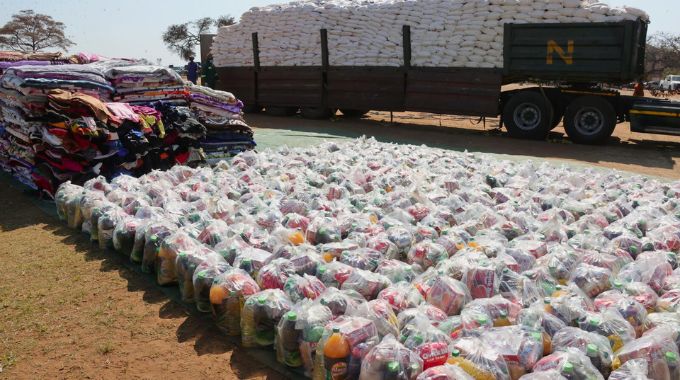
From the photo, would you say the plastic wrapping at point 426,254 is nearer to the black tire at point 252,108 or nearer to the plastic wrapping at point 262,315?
the plastic wrapping at point 262,315

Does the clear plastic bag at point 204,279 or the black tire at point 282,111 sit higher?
the black tire at point 282,111

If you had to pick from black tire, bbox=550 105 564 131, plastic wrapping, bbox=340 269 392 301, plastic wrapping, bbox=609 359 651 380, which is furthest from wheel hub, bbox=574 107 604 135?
plastic wrapping, bbox=609 359 651 380

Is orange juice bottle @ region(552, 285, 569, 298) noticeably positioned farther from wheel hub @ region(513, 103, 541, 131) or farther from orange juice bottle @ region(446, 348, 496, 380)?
wheel hub @ region(513, 103, 541, 131)

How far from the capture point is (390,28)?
1372 centimetres

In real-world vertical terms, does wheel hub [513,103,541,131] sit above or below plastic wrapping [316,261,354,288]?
above

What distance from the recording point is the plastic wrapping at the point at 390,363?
2.55m

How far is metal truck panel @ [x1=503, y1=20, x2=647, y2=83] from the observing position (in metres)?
10.9

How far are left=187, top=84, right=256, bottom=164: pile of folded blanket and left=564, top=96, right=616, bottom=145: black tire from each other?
7.33 m

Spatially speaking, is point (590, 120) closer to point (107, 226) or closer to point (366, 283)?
point (366, 283)

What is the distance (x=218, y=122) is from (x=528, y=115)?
24.6 feet

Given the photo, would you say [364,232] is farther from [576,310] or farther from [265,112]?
[265,112]

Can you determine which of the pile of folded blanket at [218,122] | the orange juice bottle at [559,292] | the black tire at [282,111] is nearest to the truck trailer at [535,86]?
the black tire at [282,111]

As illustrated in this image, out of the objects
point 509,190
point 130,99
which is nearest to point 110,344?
point 509,190

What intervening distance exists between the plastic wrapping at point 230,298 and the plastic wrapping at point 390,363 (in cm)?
109
